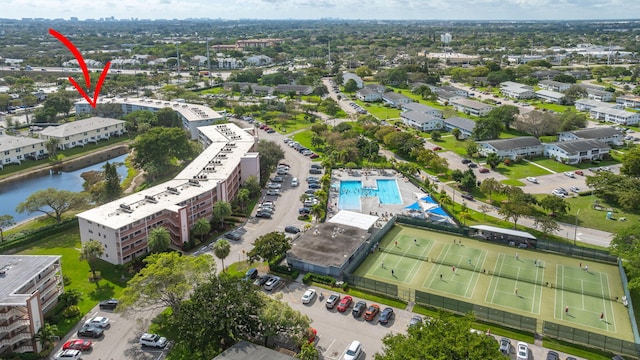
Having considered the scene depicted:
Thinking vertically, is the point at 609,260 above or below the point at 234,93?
below

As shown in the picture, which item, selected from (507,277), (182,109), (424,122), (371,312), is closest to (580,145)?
(424,122)

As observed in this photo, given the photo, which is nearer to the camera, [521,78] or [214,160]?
[214,160]

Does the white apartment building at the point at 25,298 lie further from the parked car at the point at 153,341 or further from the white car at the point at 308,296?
the white car at the point at 308,296

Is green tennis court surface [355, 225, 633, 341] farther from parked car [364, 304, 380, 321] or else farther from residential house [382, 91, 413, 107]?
residential house [382, 91, 413, 107]

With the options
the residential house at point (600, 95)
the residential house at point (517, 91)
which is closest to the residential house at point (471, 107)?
the residential house at point (517, 91)

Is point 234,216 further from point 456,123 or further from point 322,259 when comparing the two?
point 456,123

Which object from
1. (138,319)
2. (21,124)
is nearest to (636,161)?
(138,319)

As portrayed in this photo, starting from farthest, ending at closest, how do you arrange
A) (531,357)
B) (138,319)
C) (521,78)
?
1. (521,78)
2. (138,319)
3. (531,357)
